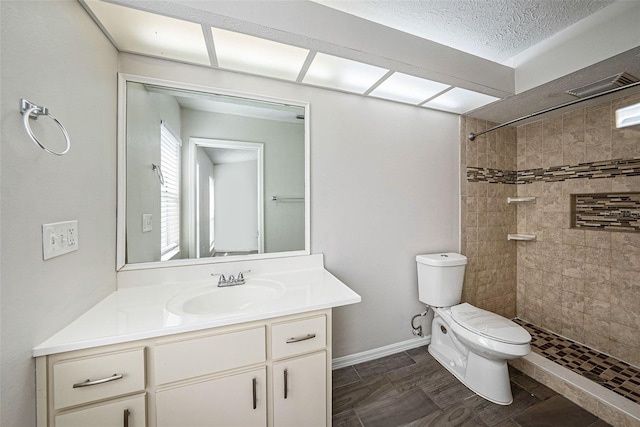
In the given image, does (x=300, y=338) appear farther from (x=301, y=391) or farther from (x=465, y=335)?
(x=465, y=335)

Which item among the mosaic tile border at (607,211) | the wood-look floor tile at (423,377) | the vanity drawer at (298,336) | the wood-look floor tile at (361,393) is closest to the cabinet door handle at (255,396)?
the vanity drawer at (298,336)

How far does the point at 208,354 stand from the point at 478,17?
225 centimetres

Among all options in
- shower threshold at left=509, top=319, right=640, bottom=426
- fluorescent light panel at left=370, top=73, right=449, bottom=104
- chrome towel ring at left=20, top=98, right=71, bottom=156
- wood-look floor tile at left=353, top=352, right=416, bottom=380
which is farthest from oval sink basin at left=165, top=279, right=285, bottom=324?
shower threshold at left=509, top=319, right=640, bottom=426

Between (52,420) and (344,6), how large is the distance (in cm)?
220

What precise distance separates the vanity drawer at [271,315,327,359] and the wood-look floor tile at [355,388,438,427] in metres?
0.67

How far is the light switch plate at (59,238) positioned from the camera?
0.80 meters

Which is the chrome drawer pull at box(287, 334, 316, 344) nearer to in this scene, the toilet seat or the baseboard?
the baseboard

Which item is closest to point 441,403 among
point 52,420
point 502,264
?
point 502,264

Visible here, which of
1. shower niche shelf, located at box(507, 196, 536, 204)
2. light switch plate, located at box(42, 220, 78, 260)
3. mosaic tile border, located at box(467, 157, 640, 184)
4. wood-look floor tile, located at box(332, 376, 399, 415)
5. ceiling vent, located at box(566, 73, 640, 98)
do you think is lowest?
wood-look floor tile, located at box(332, 376, 399, 415)

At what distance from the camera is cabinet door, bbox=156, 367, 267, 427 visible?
899 mm

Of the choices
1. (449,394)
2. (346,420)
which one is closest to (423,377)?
(449,394)

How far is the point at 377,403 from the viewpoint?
1.47 meters

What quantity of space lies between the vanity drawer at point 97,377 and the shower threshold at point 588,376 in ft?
7.93

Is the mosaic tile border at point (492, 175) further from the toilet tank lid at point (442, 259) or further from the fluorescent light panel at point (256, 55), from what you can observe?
the fluorescent light panel at point (256, 55)
